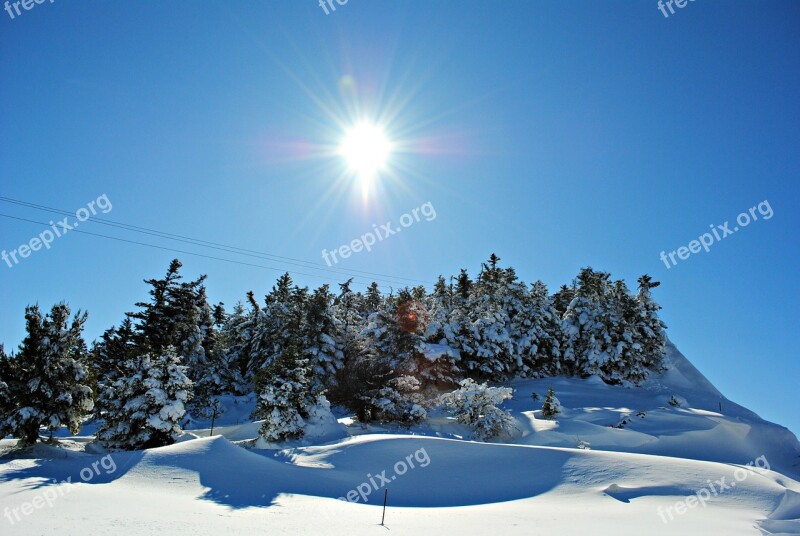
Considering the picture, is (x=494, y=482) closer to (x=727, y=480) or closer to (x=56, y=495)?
(x=727, y=480)

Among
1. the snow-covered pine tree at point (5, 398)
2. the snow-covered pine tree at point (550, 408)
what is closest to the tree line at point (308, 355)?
the snow-covered pine tree at point (5, 398)

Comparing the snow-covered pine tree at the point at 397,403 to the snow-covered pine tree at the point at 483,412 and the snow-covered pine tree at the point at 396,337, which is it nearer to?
the snow-covered pine tree at the point at 483,412

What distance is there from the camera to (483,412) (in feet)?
82.2

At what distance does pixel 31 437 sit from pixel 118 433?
3.39 m

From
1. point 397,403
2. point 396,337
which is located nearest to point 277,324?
point 396,337

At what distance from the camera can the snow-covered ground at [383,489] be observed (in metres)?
9.98

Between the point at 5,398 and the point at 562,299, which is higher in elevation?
the point at 562,299

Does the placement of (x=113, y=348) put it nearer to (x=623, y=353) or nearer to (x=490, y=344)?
(x=490, y=344)

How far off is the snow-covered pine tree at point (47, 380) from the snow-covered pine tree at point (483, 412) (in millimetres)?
18315

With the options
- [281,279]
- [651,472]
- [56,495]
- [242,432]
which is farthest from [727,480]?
[281,279]

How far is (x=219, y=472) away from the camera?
15172 millimetres

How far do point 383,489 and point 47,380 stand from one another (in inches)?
613

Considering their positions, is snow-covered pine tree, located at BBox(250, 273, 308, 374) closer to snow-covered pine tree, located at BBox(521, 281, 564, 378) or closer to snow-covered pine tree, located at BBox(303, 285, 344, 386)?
snow-covered pine tree, located at BBox(303, 285, 344, 386)

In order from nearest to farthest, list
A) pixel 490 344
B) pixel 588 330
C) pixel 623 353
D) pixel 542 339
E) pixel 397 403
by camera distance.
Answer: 1. pixel 397 403
2. pixel 490 344
3. pixel 623 353
4. pixel 588 330
5. pixel 542 339
